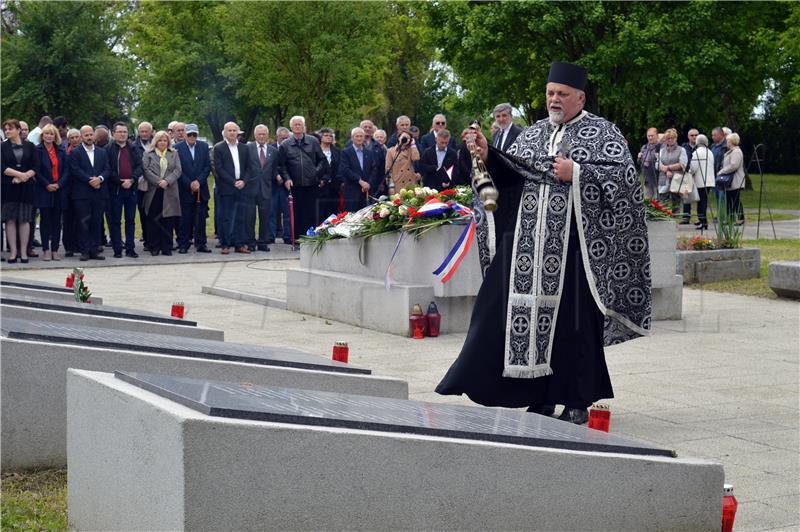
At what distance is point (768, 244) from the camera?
74.1 ft

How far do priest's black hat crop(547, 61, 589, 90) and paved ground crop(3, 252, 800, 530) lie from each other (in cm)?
231

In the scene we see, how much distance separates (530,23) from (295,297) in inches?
1029

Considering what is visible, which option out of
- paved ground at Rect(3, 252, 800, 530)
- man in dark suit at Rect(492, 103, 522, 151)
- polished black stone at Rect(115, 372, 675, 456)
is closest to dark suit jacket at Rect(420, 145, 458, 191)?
paved ground at Rect(3, 252, 800, 530)

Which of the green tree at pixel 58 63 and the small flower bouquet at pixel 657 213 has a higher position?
the green tree at pixel 58 63

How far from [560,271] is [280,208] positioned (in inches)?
630

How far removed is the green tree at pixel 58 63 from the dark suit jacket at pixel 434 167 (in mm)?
29200

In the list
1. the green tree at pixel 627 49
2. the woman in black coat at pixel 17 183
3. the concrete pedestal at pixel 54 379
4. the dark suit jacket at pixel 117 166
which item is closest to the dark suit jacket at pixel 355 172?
the dark suit jacket at pixel 117 166

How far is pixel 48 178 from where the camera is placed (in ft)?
64.5

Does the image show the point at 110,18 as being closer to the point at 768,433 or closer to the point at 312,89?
the point at 312,89

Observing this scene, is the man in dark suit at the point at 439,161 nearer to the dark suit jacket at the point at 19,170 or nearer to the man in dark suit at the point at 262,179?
the man in dark suit at the point at 262,179

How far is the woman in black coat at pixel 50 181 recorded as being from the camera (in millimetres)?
19609

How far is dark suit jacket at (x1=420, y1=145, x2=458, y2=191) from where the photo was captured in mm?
18656

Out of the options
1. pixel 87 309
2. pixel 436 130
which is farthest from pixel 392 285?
pixel 436 130

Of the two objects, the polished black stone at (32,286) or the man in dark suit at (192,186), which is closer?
the polished black stone at (32,286)
